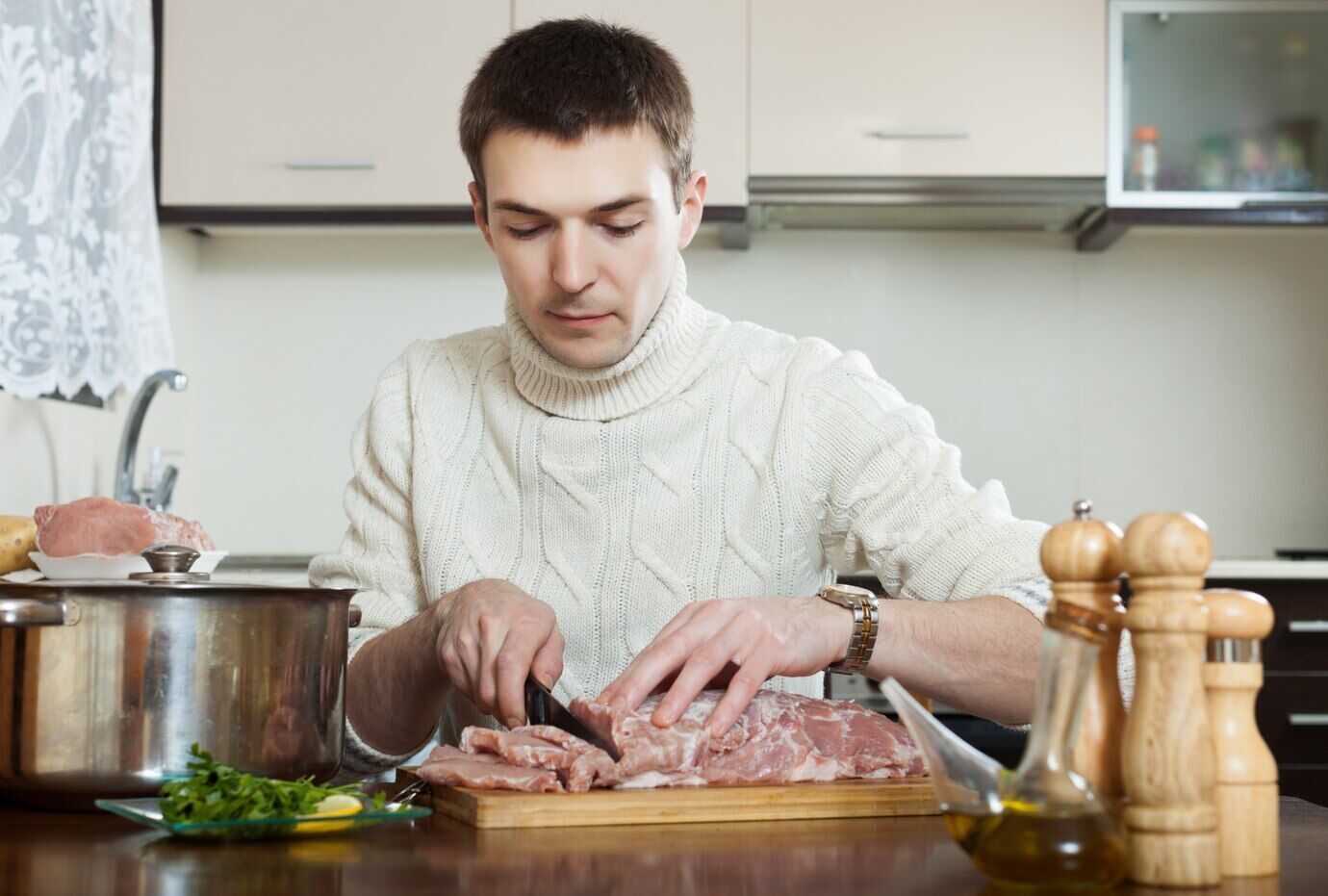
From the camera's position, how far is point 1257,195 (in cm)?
294

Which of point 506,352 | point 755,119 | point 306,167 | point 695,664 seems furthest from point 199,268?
point 695,664

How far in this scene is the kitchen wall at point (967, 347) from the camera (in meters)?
3.23

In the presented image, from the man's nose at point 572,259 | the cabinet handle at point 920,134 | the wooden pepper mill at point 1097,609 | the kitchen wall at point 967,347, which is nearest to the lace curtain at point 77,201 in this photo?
the kitchen wall at point 967,347

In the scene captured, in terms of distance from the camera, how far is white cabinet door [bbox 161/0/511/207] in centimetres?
299

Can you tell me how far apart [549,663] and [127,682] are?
16.1 inches

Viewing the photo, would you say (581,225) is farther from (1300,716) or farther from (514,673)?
(1300,716)

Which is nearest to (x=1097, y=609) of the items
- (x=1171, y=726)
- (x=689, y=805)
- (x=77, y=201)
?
(x=1171, y=726)

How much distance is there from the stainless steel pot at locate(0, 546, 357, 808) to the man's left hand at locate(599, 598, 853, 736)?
289 millimetres

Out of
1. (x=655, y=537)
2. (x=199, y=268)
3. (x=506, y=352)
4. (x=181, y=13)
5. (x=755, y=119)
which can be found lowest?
(x=655, y=537)

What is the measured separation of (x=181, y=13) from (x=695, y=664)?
2.46 m

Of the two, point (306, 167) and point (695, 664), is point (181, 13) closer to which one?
point (306, 167)

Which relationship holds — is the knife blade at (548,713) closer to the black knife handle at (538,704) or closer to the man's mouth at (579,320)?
the black knife handle at (538,704)

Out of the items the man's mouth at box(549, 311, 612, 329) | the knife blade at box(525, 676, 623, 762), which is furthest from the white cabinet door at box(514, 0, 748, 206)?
the knife blade at box(525, 676, 623, 762)

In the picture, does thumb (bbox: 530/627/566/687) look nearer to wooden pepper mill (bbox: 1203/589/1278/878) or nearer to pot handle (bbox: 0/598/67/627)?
pot handle (bbox: 0/598/67/627)
